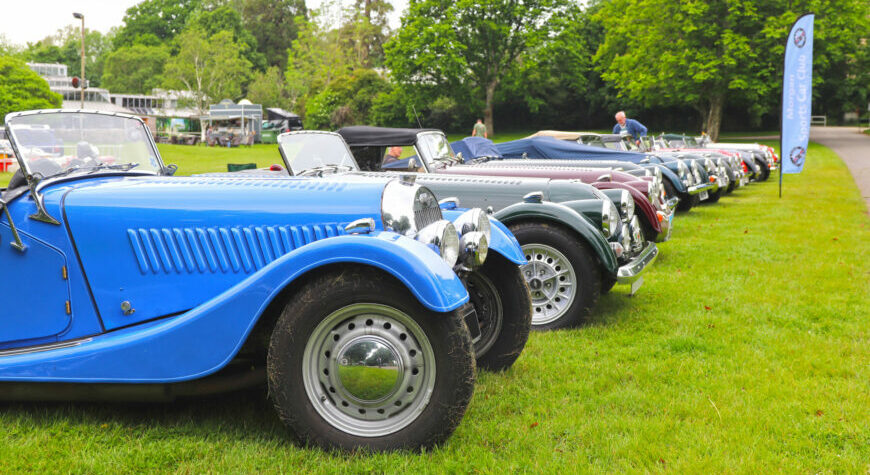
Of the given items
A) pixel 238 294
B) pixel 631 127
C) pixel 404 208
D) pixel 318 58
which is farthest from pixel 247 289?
pixel 318 58

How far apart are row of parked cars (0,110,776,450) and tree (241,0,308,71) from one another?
97.0m

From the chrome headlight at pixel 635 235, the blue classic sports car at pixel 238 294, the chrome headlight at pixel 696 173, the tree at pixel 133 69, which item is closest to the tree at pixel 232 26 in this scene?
the tree at pixel 133 69

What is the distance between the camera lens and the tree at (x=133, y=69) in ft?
275

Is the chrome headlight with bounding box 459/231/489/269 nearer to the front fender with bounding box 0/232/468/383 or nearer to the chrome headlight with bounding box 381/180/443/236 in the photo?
the chrome headlight with bounding box 381/180/443/236

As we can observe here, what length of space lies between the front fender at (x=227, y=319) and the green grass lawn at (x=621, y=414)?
372mm

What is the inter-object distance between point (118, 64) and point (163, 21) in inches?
837

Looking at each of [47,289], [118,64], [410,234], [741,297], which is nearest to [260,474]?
[410,234]

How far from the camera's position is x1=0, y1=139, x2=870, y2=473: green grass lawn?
2.98m

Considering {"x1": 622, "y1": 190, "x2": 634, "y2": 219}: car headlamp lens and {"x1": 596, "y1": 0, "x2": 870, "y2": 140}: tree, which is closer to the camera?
{"x1": 622, "y1": 190, "x2": 634, "y2": 219}: car headlamp lens

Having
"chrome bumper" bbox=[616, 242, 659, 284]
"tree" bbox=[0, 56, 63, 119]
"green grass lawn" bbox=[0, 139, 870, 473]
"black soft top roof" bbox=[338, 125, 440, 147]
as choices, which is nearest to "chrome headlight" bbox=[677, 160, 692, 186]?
"black soft top roof" bbox=[338, 125, 440, 147]

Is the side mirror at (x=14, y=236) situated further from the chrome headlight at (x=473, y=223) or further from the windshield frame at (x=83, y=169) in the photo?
the chrome headlight at (x=473, y=223)

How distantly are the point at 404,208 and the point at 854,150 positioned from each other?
33.9 m

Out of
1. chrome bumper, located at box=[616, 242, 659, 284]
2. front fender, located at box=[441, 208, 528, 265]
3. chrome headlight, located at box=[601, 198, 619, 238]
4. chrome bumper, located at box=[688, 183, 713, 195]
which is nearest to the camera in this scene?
front fender, located at box=[441, 208, 528, 265]

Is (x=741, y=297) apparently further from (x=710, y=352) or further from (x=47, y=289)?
(x=47, y=289)
